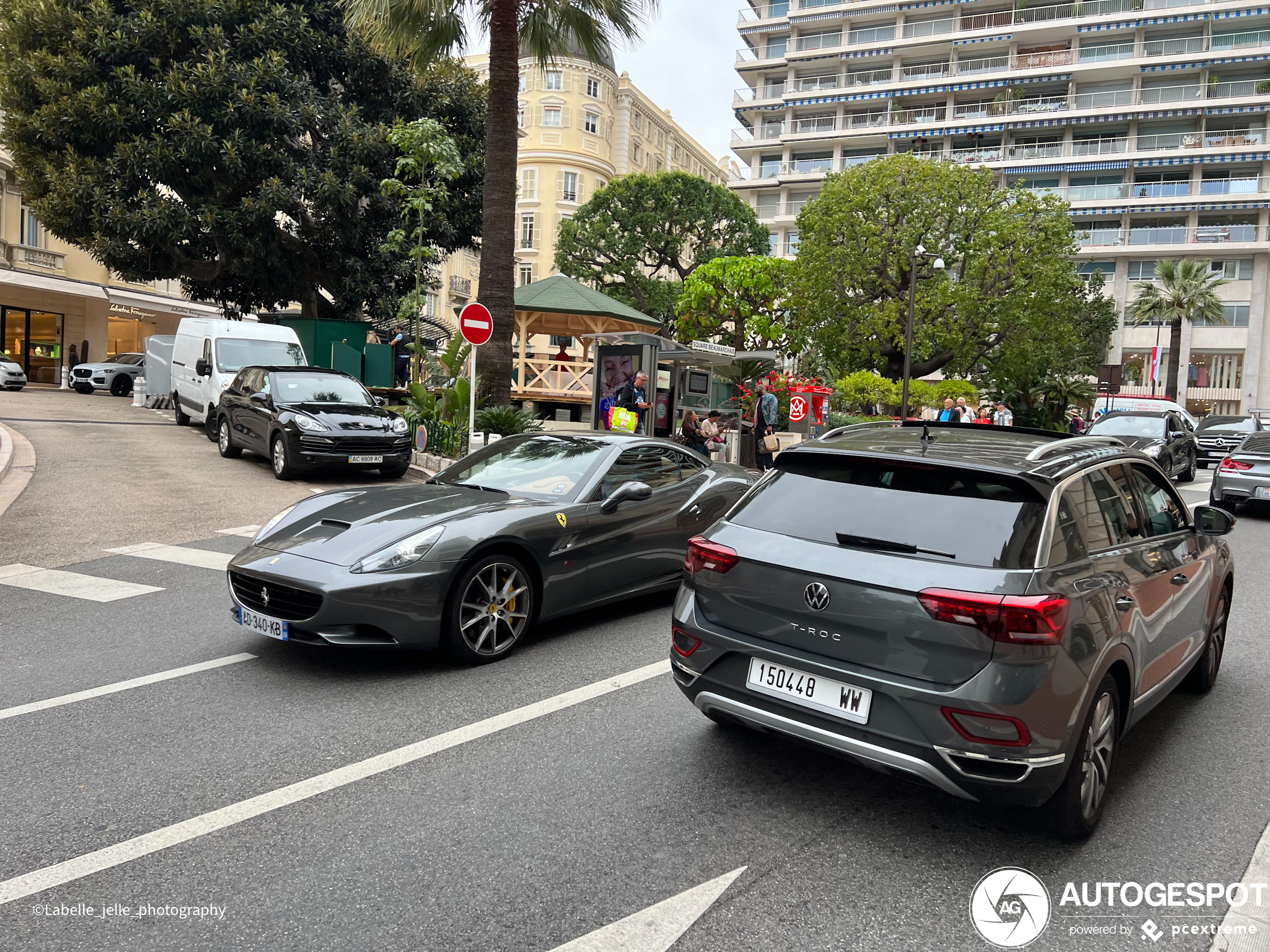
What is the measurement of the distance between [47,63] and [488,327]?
16.7m

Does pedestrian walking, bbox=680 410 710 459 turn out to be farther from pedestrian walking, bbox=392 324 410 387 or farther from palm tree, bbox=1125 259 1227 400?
palm tree, bbox=1125 259 1227 400

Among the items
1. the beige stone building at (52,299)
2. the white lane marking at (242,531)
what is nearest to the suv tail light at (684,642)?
the white lane marking at (242,531)

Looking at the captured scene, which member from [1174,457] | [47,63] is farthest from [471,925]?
[47,63]

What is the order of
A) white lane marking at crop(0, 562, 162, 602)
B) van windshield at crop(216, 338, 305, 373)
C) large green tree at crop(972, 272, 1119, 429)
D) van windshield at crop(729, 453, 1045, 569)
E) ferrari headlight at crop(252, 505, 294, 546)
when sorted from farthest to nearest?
large green tree at crop(972, 272, 1119, 429) < van windshield at crop(216, 338, 305, 373) < white lane marking at crop(0, 562, 162, 602) < ferrari headlight at crop(252, 505, 294, 546) < van windshield at crop(729, 453, 1045, 569)

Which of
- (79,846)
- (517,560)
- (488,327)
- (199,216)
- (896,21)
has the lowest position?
(79,846)

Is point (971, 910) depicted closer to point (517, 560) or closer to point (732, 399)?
point (517, 560)

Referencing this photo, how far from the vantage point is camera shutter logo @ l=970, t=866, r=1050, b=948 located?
8.95ft

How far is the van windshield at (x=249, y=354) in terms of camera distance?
16.4 m

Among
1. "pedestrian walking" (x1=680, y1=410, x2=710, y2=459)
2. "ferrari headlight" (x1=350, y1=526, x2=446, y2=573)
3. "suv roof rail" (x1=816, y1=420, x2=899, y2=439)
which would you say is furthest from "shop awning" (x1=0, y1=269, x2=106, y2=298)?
"suv roof rail" (x1=816, y1=420, x2=899, y2=439)

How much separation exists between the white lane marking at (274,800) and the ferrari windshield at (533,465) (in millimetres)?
1602

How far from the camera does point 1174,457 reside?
18594mm

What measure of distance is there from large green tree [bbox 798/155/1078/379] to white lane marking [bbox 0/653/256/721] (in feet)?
99.9

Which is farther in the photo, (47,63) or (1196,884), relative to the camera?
(47,63)

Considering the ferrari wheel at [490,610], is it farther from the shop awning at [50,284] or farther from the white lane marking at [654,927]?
the shop awning at [50,284]
